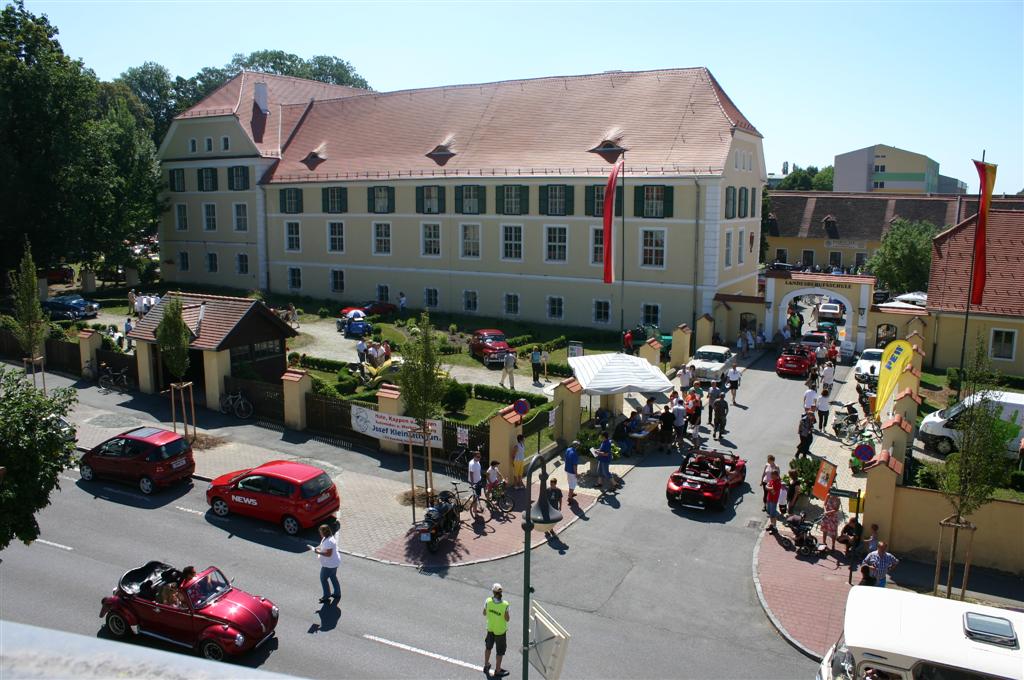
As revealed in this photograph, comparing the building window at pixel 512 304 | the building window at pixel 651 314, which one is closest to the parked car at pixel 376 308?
the building window at pixel 512 304

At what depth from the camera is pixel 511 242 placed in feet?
151

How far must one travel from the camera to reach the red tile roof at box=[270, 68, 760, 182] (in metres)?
42.2

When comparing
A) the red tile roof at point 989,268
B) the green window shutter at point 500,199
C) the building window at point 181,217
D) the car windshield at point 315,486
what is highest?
the green window shutter at point 500,199

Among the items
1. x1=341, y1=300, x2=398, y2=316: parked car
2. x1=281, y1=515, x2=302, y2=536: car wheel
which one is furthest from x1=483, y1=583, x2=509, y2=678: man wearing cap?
x1=341, y1=300, x2=398, y2=316: parked car

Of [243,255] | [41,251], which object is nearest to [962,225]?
[243,255]

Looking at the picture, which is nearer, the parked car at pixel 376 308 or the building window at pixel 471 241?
the parked car at pixel 376 308

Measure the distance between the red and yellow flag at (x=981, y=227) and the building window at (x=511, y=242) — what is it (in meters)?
22.2

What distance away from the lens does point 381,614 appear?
15906 millimetres

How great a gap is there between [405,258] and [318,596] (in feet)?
114

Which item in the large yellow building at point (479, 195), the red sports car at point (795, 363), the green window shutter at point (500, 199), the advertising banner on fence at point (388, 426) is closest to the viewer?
the advertising banner on fence at point (388, 426)

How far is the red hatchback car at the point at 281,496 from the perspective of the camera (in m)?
19.3

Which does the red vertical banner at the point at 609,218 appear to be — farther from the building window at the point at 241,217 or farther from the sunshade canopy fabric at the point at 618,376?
the building window at the point at 241,217

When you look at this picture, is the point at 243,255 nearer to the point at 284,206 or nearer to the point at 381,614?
the point at 284,206

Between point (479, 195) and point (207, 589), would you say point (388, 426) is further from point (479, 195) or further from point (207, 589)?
point (479, 195)
